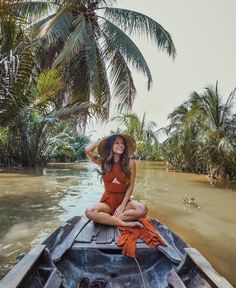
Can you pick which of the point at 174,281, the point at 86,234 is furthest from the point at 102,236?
the point at 174,281

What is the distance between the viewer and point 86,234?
146 inches

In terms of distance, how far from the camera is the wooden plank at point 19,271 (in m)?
2.13

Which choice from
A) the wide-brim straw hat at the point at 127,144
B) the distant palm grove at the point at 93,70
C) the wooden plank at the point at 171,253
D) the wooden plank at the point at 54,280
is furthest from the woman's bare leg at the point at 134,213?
the distant palm grove at the point at 93,70

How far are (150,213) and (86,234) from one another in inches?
139

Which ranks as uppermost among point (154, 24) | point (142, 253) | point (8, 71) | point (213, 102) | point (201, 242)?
point (154, 24)

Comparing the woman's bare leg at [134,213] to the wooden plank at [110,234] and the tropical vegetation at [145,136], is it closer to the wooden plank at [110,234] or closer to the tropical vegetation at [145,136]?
the wooden plank at [110,234]

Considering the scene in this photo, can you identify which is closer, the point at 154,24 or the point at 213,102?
the point at 154,24

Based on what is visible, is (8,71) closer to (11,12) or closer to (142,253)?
(11,12)

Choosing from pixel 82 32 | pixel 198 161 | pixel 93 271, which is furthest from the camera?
pixel 198 161

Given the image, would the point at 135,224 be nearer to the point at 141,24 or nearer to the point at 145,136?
the point at 141,24

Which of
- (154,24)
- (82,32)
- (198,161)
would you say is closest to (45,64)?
(82,32)

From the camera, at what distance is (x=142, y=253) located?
10.9 ft

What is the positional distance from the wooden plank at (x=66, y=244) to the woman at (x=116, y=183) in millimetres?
215

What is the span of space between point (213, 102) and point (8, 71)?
10.0m
